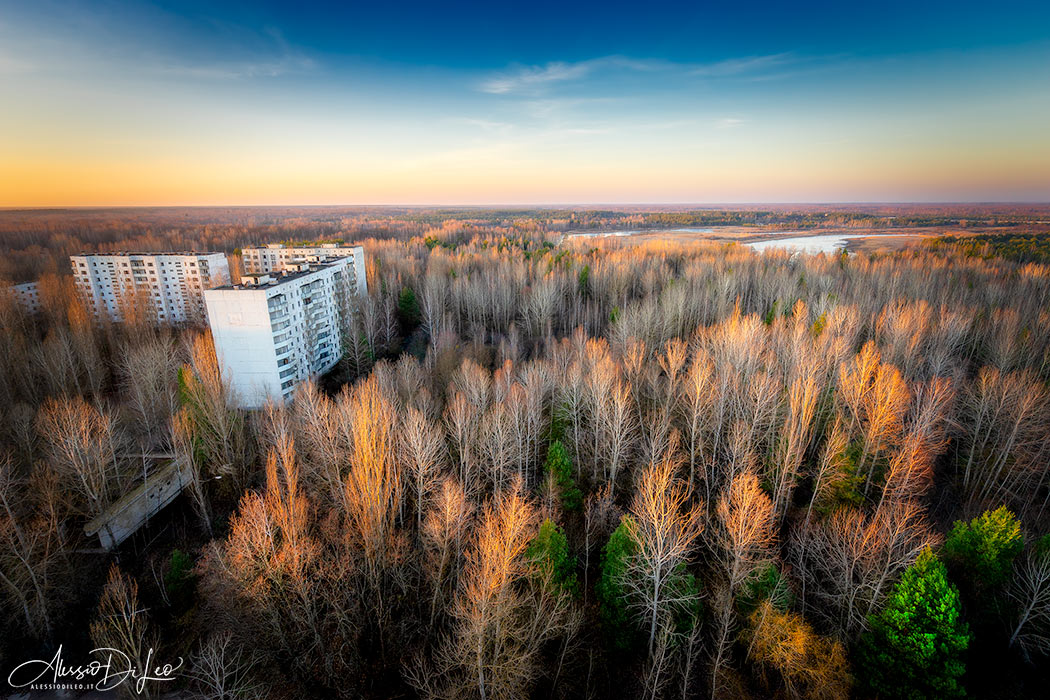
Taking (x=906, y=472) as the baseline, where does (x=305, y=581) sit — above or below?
below

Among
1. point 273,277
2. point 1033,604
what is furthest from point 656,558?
point 273,277

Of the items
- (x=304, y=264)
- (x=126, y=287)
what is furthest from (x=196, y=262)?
(x=304, y=264)

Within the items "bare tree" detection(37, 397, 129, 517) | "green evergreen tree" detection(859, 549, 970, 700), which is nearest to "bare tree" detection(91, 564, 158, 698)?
"bare tree" detection(37, 397, 129, 517)

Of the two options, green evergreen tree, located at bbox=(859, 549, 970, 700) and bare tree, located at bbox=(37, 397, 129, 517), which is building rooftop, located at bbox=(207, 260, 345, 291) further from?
green evergreen tree, located at bbox=(859, 549, 970, 700)

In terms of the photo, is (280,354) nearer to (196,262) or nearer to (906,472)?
(196,262)

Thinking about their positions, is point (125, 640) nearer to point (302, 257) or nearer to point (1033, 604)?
point (1033, 604)
